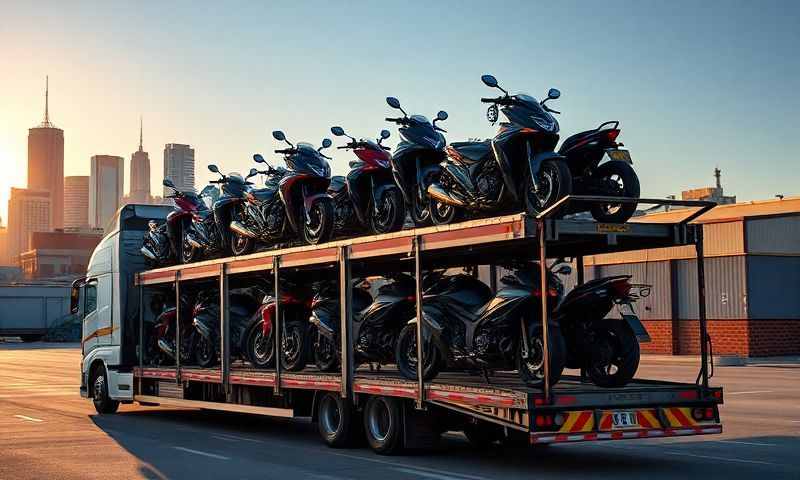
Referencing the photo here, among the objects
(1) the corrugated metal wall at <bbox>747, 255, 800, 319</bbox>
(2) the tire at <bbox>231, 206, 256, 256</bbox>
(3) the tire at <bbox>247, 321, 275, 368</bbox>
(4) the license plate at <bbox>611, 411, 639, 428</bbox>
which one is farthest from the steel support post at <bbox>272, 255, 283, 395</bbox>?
(1) the corrugated metal wall at <bbox>747, 255, 800, 319</bbox>

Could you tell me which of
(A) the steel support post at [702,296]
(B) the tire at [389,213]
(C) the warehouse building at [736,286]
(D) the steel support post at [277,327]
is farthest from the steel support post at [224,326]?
(C) the warehouse building at [736,286]

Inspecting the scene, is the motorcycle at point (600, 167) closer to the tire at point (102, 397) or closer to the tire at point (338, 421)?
the tire at point (338, 421)

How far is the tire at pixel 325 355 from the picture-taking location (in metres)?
15.3

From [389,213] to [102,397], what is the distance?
8698 mm

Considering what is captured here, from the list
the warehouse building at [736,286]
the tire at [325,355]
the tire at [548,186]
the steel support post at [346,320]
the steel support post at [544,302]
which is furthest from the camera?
the warehouse building at [736,286]

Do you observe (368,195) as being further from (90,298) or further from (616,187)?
(90,298)

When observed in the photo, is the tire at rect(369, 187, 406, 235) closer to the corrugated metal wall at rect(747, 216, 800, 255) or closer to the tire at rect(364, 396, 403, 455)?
the tire at rect(364, 396, 403, 455)

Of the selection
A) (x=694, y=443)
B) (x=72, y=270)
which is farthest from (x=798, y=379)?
(x=72, y=270)

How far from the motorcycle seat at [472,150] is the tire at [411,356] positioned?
6.77ft

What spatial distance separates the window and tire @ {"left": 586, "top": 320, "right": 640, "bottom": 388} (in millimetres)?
11775

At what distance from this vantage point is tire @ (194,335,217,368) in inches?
721

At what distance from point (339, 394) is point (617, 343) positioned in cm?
354

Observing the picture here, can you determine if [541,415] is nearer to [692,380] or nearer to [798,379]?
[692,380]

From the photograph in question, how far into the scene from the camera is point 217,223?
61.4 feet
